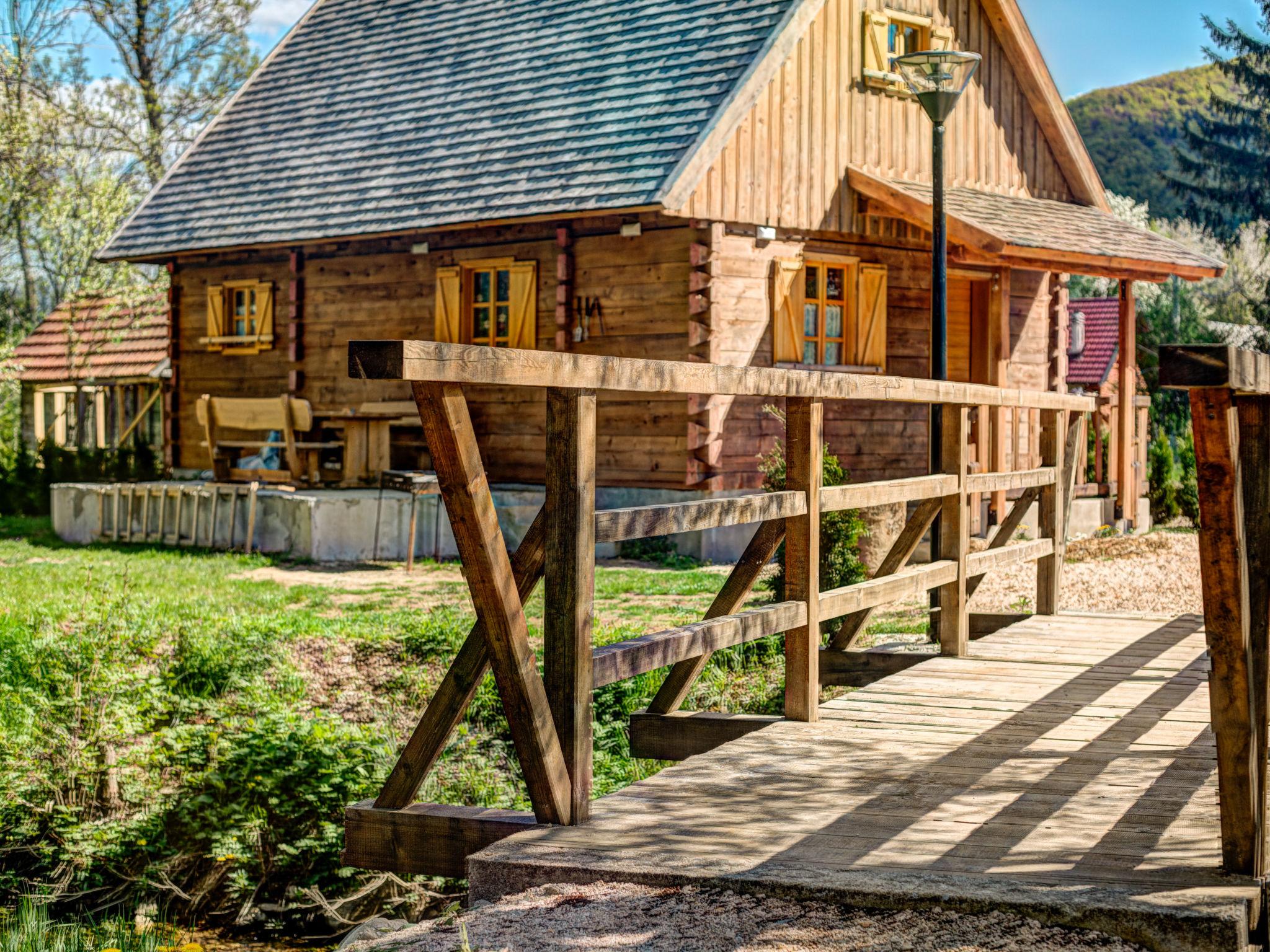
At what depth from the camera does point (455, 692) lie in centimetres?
429

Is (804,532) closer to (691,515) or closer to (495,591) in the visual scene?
(691,515)

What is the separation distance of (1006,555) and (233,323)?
14.5 m

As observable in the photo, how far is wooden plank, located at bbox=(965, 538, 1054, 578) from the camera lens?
25.4 ft

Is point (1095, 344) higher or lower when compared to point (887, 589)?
higher

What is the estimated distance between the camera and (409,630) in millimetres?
10453

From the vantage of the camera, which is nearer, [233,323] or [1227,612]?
[1227,612]

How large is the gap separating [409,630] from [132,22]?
2506 cm

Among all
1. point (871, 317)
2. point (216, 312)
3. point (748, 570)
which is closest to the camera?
point (748, 570)

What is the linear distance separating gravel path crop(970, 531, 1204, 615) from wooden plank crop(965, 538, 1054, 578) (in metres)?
1.59

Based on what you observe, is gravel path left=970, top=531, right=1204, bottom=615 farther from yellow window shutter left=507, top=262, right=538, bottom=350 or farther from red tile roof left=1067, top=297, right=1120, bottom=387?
red tile roof left=1067, top=297, right=1120, bottom=387

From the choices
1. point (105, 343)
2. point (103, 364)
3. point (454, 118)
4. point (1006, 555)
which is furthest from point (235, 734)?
point (103, 364)

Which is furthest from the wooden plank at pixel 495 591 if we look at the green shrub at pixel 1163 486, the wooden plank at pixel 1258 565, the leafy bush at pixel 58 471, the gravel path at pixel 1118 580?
the green shrub at pixel 1163 486

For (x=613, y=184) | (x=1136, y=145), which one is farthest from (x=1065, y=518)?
(x=1136, y=145)

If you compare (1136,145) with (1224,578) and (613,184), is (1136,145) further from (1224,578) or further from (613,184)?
(1224,578)
